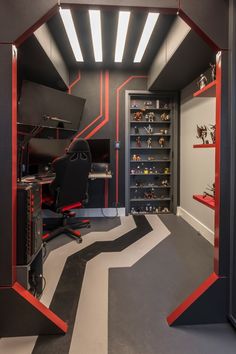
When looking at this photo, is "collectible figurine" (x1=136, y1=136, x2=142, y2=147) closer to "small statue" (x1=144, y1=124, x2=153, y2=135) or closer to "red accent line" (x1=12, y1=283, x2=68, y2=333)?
"small statue" (x1=144, y1=124, x2=153, y2=135)

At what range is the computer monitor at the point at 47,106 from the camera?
2.73 metres

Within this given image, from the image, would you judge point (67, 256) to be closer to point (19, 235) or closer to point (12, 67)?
point (19, 235)

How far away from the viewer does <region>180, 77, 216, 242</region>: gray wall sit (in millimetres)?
2756

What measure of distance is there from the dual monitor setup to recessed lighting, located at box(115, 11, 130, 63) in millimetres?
911

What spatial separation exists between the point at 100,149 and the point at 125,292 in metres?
2.43

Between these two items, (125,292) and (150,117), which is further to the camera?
(150,117)

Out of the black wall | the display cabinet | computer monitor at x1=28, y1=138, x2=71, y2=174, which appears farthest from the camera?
the display cabinet

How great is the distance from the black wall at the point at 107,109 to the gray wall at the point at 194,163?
970 millimetres

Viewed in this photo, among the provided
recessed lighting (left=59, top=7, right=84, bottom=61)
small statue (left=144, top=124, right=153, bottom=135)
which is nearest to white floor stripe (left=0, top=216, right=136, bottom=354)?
small statue (left=144, top=124, right=153, bottom=135)

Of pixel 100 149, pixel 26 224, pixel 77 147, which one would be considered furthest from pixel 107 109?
pixel 26 224

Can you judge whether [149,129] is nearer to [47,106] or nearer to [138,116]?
[138,116]

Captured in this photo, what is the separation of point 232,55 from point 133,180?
9.61 ft

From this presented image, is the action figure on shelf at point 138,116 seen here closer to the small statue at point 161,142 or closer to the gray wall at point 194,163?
the small statue at point 161,142

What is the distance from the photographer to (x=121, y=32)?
261cm
